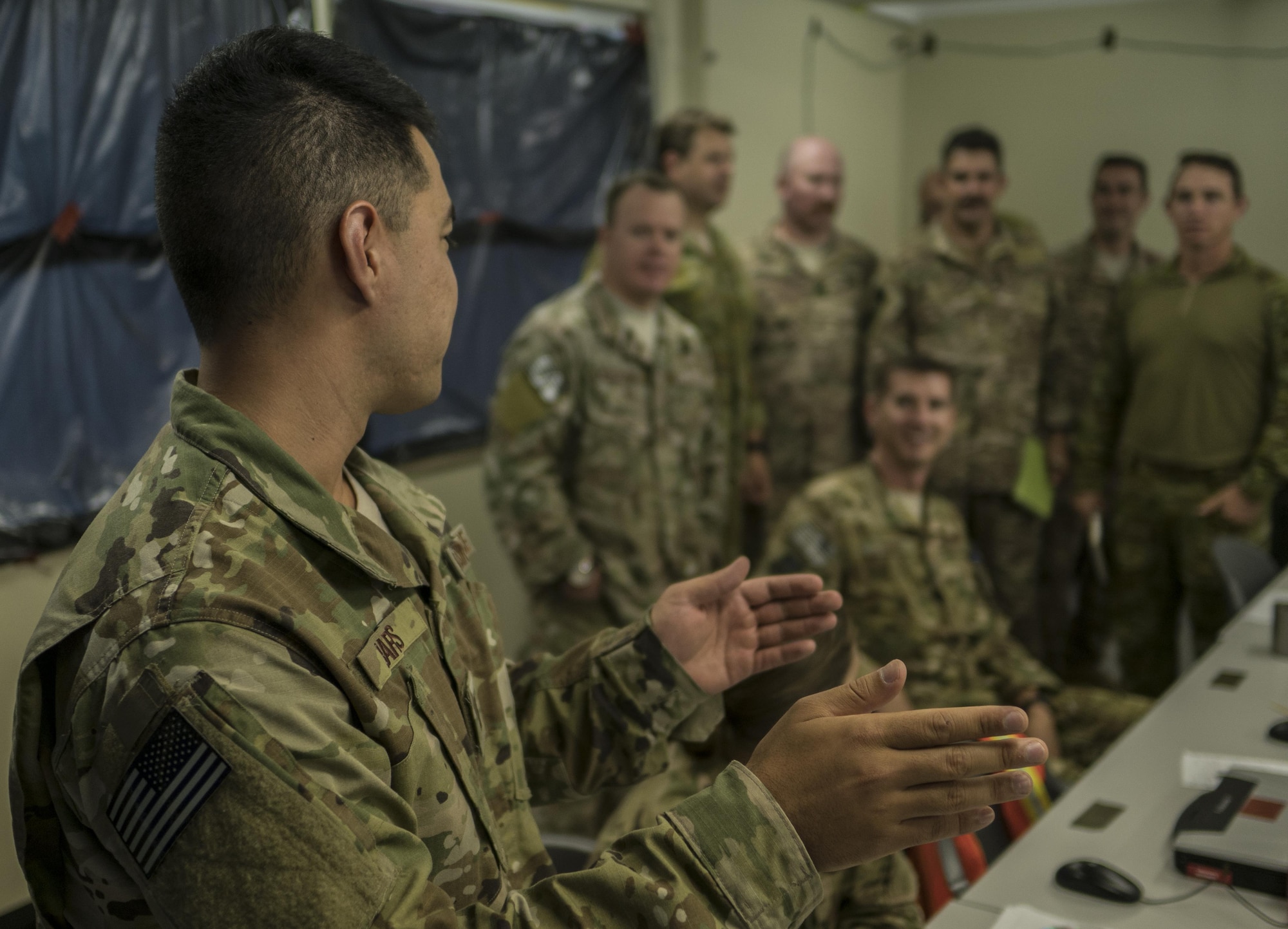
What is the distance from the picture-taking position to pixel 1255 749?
1764 millimetres

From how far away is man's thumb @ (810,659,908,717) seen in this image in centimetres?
81

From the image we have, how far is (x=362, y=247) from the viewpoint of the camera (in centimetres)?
86

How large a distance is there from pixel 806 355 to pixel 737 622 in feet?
8.61

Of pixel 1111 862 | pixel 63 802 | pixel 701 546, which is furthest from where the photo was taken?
pixel 701 546

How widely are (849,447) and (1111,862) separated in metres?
2.46

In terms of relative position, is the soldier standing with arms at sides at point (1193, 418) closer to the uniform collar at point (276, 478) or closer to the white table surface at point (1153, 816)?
the white table surface at point (1153, 816)

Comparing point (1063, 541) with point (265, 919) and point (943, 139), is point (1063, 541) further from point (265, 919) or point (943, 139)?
point (265, 919)

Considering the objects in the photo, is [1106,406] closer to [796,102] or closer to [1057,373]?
[1057,373]

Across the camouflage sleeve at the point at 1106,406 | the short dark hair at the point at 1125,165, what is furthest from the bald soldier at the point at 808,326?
the short dark hair at the point at 1125,165

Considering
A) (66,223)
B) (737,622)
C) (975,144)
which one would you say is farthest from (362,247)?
(975,144)

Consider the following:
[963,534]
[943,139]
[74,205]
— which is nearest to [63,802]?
[74,205]

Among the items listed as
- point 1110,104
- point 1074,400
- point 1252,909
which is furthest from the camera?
point 1110,104

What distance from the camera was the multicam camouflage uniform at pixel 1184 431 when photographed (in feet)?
10.6

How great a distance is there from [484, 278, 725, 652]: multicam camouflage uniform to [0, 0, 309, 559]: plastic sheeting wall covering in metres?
0.79
